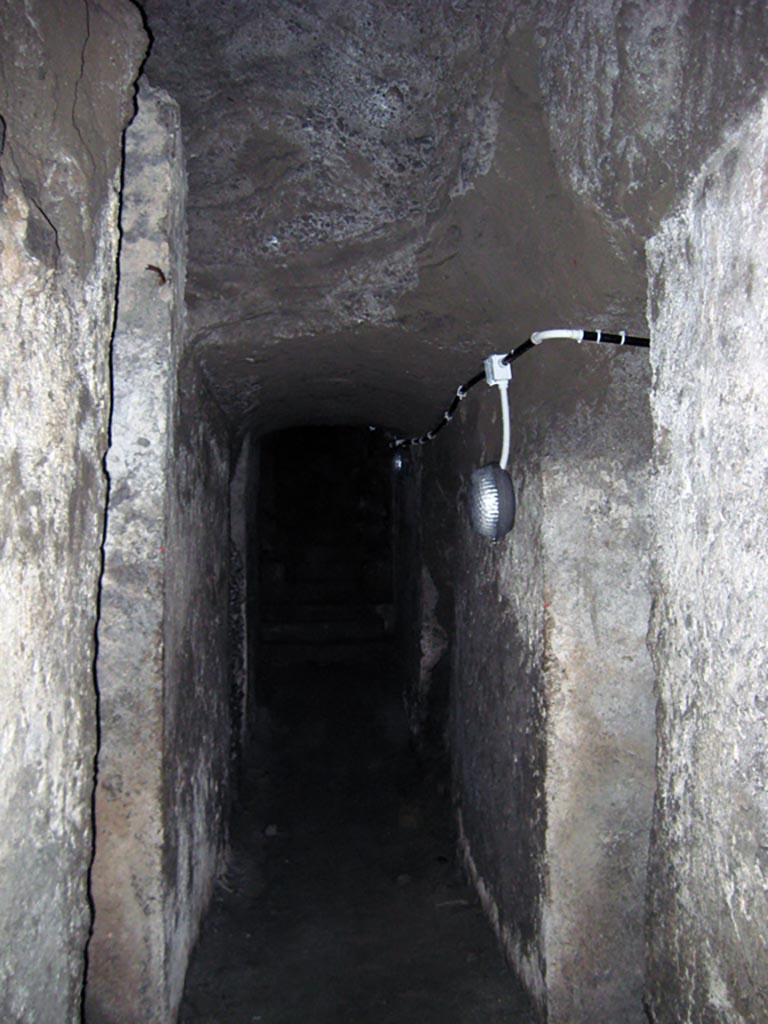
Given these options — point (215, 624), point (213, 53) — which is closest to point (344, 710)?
point (215, 624)

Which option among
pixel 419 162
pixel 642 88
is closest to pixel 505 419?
pixel 419 162

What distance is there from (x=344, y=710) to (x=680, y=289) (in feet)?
17.2

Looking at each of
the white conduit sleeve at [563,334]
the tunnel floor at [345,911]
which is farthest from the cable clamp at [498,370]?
the tunnel floor at [345,911]

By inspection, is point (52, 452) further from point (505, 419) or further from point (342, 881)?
point (342, 881)

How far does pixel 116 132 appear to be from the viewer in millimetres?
1421

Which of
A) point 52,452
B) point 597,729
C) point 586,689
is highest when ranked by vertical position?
point 52,452

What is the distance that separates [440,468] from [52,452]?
322cm

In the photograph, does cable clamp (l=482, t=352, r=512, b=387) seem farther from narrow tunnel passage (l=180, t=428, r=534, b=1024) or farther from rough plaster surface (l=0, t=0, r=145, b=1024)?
narrow tunnel passage (l=180, t=428, r=534, b=1024)

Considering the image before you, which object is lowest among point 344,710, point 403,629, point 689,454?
point 344,710

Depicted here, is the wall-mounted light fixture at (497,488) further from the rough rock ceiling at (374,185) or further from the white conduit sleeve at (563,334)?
the white conduit sleeve at (563,334)

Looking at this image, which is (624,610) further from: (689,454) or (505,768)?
(689,454)

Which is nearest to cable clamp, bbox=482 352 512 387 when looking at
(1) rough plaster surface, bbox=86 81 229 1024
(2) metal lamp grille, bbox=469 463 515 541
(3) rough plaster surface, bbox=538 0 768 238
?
(2) metal lamp grille, bbox=469 463 515 541

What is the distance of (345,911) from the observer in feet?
10.6

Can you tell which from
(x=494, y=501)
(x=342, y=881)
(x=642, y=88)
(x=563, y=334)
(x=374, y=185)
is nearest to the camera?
(x=642, y=88)
